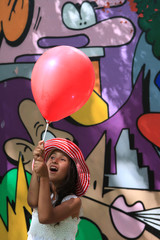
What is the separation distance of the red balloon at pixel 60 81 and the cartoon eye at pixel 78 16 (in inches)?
69.2

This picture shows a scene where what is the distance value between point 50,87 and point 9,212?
2.32 meters

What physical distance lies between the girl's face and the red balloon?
284mm

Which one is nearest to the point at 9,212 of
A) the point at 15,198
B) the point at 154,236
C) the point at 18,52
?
the point at 15,198

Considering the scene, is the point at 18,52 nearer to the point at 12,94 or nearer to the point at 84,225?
the point at 12,94

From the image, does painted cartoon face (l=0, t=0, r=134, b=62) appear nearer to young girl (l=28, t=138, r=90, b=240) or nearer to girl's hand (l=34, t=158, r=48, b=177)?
young girl (l=28, t=138, r=90, b=240)

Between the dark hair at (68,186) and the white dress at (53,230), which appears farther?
the dark hair at (68,186)

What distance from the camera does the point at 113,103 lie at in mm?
3814

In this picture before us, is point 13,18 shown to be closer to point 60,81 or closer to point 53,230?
point 60,81

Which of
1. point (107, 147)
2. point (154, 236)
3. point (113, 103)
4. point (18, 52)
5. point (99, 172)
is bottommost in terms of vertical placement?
point (154, 236)

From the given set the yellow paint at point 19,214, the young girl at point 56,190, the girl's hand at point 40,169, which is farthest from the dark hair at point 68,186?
the yellow paint at point 19,214

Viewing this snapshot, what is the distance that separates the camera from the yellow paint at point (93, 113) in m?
3.83

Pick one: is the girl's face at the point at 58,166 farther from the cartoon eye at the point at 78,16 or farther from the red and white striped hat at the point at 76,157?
the cartoon eye at the point at 78,16

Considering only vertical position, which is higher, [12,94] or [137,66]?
[137,66]

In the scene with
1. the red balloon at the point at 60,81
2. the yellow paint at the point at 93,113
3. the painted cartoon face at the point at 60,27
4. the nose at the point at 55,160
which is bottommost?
the nose at the point at 55,160
